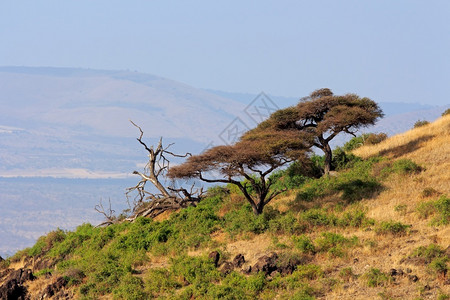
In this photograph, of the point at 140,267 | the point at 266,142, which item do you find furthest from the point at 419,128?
the point at 140,267

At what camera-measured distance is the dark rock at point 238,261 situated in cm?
2136

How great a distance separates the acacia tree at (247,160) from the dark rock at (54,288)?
17.7 ft

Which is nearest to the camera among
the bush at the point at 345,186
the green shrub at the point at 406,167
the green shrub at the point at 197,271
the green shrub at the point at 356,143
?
the green shrub at the point at 197,271

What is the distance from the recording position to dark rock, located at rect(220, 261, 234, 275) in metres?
21.1

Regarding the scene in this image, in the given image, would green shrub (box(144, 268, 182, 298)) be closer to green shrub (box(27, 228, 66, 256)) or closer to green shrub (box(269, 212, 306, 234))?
green shrub (box(269, 212, 306, 234))

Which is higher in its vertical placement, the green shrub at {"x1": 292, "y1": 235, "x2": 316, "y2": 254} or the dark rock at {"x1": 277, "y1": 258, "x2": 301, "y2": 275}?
the green shrub at {"x1": 292, "y1": 235, "x2": 316, "y2": 254}

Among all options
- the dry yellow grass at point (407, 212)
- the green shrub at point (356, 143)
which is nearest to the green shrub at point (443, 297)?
the dry yellow grass at point (407, 212)

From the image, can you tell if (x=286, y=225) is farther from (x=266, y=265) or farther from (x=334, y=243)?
(x=266, y=265)

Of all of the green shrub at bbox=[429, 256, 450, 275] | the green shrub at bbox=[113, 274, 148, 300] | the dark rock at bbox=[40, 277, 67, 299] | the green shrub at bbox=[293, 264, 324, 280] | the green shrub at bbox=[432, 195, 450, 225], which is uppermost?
the dark rock at bbox=[40, 277, 67, 299]

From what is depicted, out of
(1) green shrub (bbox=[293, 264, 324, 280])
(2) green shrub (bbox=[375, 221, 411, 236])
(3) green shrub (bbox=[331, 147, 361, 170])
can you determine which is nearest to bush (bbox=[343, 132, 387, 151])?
(3) green shrub (bbox=[331, 147, 361, 170])

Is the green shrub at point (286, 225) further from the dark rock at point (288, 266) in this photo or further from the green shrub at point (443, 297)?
the green shrub at point (443, 297)

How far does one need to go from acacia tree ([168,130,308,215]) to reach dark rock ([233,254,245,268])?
399 centimetres

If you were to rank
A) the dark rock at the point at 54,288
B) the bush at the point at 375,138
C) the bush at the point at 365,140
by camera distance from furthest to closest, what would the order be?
the bush at the point at 365,140, the bush at the point at 375,138, the dark rock at the point at 54,288

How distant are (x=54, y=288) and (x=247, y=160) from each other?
761 centimetres
